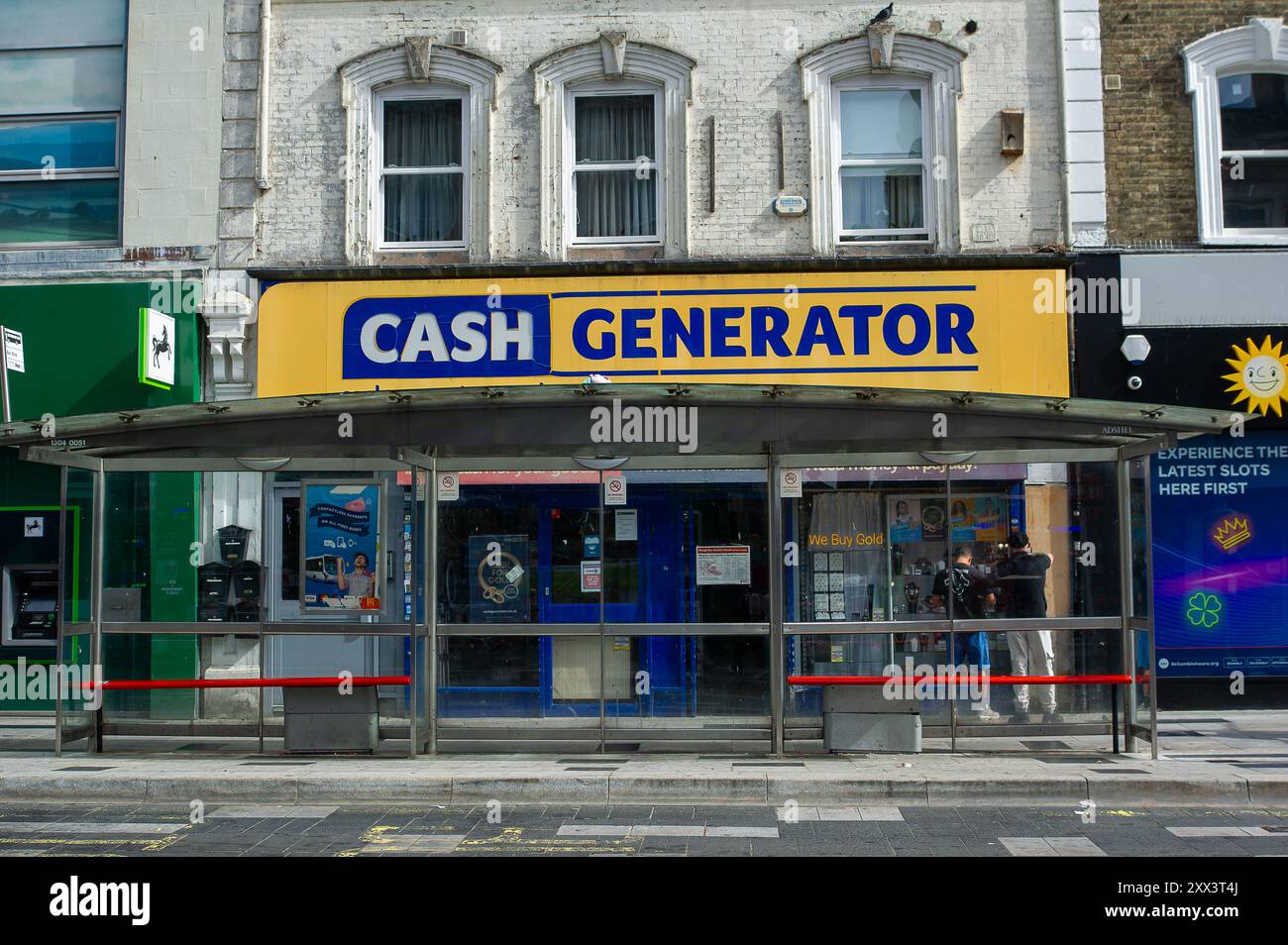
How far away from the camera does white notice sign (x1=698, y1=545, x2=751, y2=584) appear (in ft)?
37.4

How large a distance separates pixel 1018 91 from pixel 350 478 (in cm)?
913

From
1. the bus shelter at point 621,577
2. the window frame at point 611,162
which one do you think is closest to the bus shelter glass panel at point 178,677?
the bus shelter at point 621,577

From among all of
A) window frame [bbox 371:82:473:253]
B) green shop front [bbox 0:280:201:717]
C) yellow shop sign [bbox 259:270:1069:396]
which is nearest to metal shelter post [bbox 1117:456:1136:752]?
yellow shop sign [bbox 259:270:1069:396]

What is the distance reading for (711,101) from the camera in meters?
14.9

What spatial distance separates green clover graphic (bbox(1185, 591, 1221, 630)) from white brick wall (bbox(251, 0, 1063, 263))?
4.50m

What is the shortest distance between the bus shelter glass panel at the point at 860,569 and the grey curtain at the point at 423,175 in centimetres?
635

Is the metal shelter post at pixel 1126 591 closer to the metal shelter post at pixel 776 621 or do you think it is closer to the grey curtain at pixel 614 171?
the metal shelter post at pixel 776 621

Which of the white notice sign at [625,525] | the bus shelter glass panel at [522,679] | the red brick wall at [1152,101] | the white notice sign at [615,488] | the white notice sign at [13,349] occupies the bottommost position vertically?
the bus shelter glass panel at [522,679]

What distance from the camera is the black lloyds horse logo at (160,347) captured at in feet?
46.5

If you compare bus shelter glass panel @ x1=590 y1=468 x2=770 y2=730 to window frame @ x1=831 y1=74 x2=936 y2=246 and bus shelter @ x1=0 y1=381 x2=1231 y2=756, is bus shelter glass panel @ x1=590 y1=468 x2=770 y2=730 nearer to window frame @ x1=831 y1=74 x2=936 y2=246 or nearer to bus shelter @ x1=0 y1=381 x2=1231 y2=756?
bus shelter @ x1=0 y1=381 x2=1231 y2=756

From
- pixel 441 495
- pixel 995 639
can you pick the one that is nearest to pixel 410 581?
pixel 441 495

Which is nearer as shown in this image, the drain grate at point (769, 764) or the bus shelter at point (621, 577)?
the drain grate at point (769, 764)

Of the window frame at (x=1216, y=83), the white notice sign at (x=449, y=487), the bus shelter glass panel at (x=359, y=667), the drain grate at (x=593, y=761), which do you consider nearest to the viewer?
the drain grate at (x=593, y=761)

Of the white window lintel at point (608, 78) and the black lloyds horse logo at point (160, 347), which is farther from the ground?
the white window lintel at point (608, 78)
